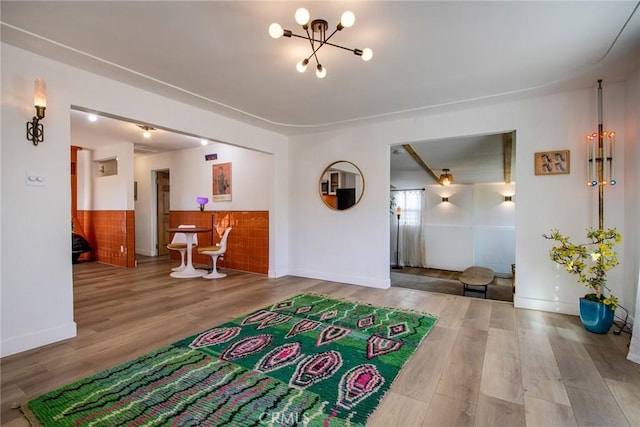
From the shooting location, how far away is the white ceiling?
1846 millimetres

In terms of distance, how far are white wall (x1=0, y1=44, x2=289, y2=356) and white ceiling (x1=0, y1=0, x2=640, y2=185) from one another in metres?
0.19

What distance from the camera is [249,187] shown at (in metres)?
5.38

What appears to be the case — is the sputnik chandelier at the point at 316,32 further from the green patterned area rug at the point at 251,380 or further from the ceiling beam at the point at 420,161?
the ceiling beam at the point at 420,161

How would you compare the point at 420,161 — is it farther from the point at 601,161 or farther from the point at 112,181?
the point at 112,181

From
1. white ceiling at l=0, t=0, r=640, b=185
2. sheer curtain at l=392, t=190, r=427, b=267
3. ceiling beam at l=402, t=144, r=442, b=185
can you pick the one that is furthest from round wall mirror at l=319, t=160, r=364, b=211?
sheer curtain at l=392, t=190, r=427, b=267

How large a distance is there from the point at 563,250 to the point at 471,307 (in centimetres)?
111

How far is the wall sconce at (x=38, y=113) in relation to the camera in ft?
7.38

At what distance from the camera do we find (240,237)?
17.9 ft

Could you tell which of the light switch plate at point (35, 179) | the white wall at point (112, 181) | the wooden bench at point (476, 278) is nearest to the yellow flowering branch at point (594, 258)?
the wooden bench at point (476, 278)

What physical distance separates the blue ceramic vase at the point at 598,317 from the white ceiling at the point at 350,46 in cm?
219

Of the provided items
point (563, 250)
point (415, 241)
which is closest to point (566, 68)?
point (563, 250)

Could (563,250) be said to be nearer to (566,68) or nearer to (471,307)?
(471,307)

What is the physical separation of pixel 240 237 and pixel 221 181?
1.25m

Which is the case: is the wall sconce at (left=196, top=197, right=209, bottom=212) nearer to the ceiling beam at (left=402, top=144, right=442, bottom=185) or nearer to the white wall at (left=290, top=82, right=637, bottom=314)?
the white wall at (left=290, top=82, right=637, bottom=314)
